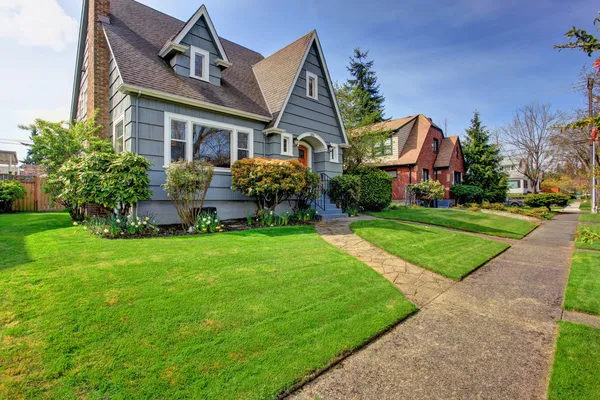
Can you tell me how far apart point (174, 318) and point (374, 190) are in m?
12.5

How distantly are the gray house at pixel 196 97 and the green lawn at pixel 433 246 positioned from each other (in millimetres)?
5031

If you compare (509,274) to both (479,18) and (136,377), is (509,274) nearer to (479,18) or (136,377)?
(136,377)

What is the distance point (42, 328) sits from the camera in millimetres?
2635

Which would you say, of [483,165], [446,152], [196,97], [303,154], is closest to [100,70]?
[196,97]

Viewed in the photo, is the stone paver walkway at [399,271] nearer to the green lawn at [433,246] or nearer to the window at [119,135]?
the green lawn at [433,246]

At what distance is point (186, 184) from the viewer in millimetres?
7602

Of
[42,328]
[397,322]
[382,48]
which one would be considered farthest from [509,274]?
[382,48]

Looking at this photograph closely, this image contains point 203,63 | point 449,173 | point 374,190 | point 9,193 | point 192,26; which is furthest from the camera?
point 449,173

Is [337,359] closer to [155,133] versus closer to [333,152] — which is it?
[155,133]

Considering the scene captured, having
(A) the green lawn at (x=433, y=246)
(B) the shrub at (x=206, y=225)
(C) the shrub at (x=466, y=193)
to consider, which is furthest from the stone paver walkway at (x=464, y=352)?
(C) the shrub at (x=466, y=193)

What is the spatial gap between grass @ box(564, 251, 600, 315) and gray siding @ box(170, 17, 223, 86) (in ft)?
38.2

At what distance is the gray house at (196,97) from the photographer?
28.1 ft

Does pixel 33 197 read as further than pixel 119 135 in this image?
Yes

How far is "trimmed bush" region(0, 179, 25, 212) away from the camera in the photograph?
41.2 feet
